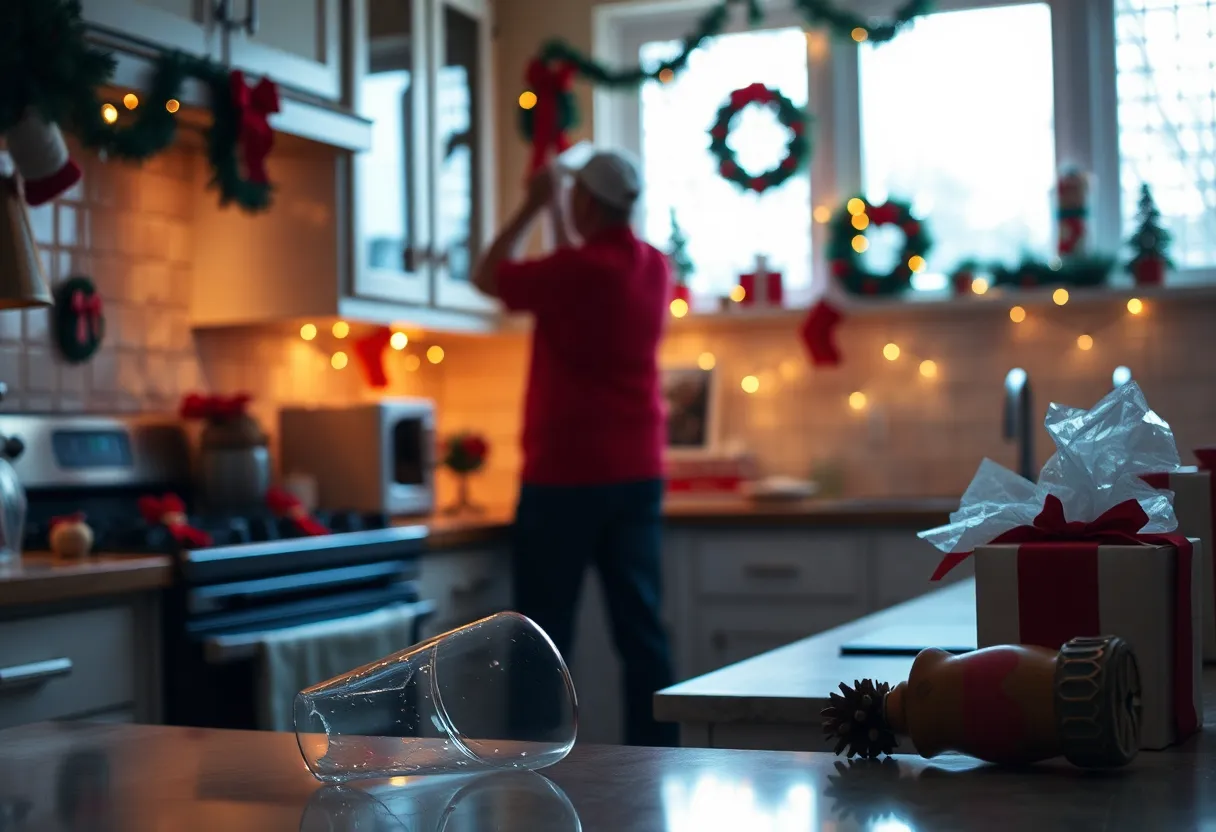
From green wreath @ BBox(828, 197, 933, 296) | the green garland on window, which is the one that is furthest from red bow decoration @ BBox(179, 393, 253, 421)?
green wreath @ BBox(828, 197, 933, 296)

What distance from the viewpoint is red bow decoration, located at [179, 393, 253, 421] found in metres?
3.24

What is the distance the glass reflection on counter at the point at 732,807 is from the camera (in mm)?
660

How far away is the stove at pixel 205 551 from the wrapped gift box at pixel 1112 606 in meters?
1.81

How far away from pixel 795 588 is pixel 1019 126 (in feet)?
4.73

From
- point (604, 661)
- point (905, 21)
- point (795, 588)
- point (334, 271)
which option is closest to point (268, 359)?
point (334, 271)

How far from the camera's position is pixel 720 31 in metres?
4.11

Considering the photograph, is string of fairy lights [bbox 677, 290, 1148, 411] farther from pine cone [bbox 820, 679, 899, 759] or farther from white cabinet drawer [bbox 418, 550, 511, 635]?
pine cone [bbox 820, 679, 899, 759]

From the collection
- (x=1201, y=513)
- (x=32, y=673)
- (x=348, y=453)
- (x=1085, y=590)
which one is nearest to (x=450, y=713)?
(x=1085, y=590)

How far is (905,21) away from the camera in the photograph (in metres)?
3.94

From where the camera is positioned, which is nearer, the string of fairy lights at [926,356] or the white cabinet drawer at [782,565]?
the white cabinet drawer at [782,565]

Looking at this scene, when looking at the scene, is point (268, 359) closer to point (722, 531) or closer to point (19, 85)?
point (722, 531)

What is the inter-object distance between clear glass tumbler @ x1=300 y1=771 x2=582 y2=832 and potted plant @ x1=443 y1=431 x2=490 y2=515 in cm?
318

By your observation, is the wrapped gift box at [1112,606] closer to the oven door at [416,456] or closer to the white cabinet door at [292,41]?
the white cabinet door at [292,41]

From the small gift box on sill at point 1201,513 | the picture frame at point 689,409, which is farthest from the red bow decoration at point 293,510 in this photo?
the small gift box on sill at point 1201,513
